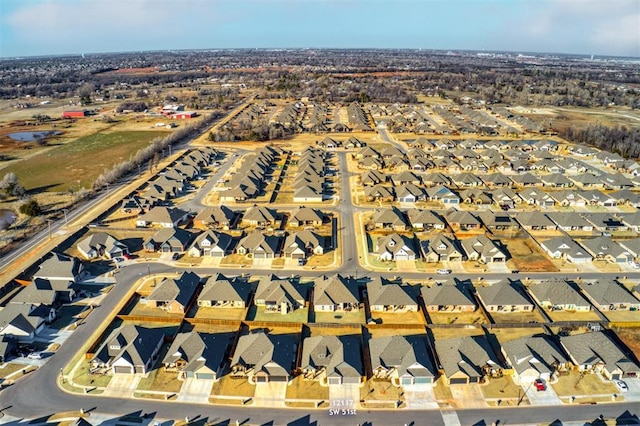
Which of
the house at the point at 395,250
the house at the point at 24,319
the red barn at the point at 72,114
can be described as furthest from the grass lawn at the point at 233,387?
the red barn at the point at 72,114

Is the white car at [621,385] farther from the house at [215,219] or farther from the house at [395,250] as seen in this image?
the house at [215,219]

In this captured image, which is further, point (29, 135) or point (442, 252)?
point (29, 135)

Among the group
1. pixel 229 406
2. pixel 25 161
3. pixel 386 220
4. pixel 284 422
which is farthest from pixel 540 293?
pixel 25 161

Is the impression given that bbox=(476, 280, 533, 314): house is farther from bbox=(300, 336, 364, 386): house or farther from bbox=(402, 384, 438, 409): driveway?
bbox=(300, 336, 364, 386): house

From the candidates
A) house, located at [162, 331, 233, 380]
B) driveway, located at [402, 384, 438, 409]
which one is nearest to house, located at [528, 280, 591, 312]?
driveway, located at [402, 384, 438, 409]

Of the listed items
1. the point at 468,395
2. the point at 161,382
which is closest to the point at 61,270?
the point at 161,382

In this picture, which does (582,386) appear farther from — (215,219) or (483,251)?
(215,219)
